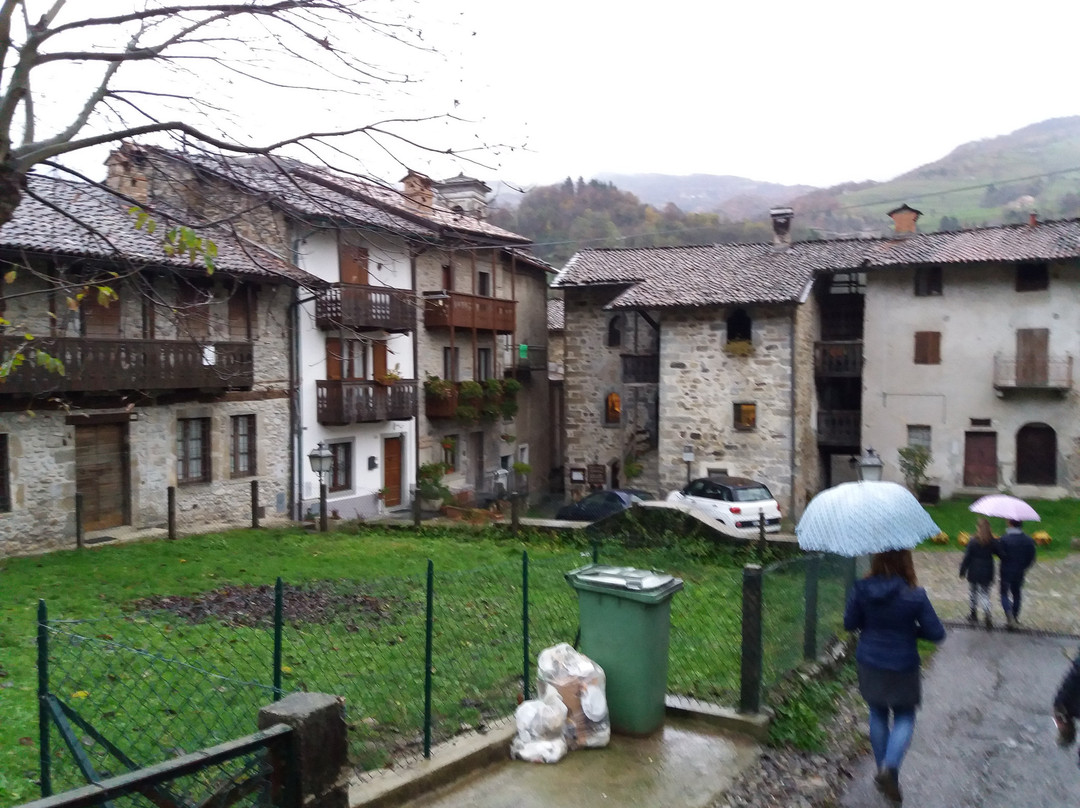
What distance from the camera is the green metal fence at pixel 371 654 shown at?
18.0 ft

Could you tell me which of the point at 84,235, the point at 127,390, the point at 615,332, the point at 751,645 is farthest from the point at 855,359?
the point at 751,645

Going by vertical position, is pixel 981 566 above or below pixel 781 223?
below

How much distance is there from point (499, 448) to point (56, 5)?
24593 millimetres

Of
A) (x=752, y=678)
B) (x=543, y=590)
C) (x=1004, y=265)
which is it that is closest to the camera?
(x=752, y=678)

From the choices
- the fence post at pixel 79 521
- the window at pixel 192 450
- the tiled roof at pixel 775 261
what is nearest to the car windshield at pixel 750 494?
the tiled roof at pixel 775 261

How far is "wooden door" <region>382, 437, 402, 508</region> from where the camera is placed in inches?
1007

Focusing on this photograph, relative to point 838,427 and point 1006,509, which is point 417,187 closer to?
point 1006,509

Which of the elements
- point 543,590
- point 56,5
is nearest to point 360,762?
point 543,590

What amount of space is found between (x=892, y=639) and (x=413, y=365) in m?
22.5

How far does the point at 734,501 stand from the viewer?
69.3ft

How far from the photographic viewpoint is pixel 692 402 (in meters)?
27.5

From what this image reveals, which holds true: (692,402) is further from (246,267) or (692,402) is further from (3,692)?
(3,692)

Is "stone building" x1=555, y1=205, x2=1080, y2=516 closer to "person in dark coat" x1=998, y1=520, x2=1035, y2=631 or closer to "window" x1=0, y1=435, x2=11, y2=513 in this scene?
"person in dark coat" x1=998, y1=520, x2=1035, y2=631

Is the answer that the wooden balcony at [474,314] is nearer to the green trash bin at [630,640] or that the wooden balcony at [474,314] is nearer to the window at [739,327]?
the window at [739,327]
